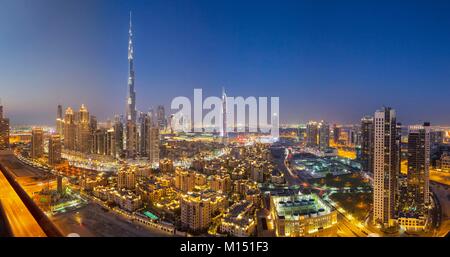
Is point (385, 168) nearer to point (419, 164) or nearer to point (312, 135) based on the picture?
point (419, 164)

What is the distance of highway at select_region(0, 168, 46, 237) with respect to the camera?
2587mm

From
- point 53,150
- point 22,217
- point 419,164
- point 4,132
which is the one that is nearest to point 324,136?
point 419,164

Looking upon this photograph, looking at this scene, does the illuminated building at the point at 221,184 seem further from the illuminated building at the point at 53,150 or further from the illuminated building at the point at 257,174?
Result: the illuminated building at the point at 53,150

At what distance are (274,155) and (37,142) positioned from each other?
8192mm

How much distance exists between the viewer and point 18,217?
3.05 meters

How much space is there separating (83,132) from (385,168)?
35.3 feet

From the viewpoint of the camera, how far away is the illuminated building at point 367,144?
7493 millimetres

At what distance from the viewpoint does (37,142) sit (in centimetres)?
988

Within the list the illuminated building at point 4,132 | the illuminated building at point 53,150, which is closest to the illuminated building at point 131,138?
the illuminated building at point 53,150

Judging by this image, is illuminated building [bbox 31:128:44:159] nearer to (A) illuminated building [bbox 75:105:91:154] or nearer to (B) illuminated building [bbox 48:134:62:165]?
(B) illuminated building [bbox 48:134:62:165]

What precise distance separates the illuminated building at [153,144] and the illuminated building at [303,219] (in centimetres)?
600

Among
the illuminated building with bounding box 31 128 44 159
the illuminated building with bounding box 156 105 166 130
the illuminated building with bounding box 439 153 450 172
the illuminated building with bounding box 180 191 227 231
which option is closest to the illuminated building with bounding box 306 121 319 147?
the illuminated building with bounding box 439 153 450 172
